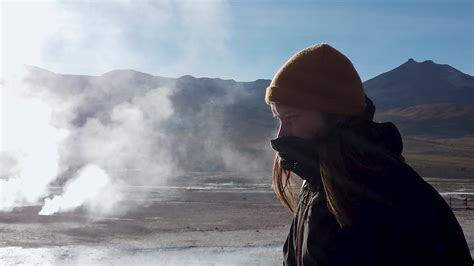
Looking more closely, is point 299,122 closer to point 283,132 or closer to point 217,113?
point 283,132

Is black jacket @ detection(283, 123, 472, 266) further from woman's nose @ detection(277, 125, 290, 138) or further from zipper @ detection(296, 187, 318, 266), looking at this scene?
woman's nose @ detection(277, 125, 290, 138)

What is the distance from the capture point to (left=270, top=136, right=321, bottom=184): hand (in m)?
2.30

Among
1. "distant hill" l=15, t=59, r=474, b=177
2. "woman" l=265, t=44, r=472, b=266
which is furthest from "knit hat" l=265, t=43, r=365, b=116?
"distant hill" l=15, t=59, r=474, b=177

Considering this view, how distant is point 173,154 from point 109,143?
7.05 metres

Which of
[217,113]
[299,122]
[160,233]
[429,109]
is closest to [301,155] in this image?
[299,122]

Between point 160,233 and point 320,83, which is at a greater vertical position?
point 320,83

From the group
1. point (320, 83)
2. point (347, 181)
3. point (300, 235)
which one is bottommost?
point (300, 235)

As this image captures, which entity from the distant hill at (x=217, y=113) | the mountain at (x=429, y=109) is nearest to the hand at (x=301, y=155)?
the distant hill at (x=217, y=113)

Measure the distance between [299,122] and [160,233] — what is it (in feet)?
61.5

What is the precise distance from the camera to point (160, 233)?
20.8 m

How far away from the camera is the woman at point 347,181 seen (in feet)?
6.70

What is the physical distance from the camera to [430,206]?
2.06m

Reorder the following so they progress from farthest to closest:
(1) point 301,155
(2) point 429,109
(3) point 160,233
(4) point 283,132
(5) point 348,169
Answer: (2) point 429,109
(3) point 160,233
(4) point 283,132
(1) point 301,155
(5) point 348,169

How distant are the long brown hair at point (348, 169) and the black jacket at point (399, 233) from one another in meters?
0.03
